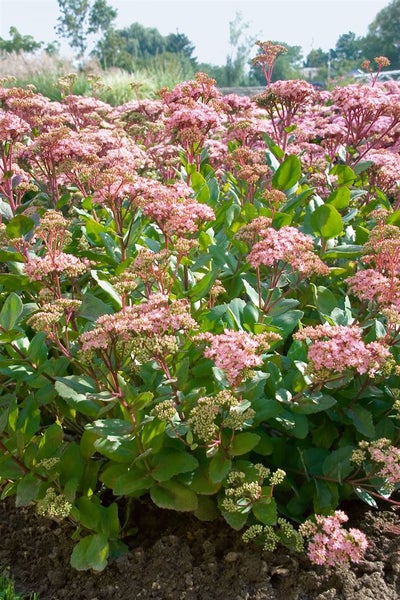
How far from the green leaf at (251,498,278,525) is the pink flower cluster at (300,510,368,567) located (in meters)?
0.15

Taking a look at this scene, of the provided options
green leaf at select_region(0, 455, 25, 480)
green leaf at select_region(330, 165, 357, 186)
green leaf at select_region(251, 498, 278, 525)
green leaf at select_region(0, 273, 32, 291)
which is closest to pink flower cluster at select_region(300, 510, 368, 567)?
green leaf at select_region(251, 498, 278, 525)

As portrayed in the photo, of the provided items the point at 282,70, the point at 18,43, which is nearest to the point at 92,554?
the point at 282,70

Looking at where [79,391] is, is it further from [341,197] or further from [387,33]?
[387,33]

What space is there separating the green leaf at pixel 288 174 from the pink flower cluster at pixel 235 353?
1540 millimetres

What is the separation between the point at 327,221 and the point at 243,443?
4.08 ft

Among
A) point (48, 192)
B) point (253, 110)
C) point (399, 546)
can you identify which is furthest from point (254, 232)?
point (253, 110)

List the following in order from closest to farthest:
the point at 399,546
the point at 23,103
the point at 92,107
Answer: the point at 399,546 < the point at 23,103 < the point at 92,107

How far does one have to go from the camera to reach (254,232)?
2.62m

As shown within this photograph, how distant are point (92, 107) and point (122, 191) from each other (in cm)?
309

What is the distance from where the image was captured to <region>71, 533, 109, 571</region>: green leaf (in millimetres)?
2248

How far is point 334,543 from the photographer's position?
6.54 ft

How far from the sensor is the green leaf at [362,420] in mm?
2406

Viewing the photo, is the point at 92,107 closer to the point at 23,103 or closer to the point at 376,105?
the point at 23,103

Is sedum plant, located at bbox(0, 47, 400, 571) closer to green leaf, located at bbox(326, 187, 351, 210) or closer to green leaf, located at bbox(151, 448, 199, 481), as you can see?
green leaf, located at bbox(151, 448, 199, 481)
